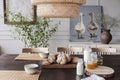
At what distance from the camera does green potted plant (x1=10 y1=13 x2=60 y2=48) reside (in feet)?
12.7

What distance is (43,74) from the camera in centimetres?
193

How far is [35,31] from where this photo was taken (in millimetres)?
3936

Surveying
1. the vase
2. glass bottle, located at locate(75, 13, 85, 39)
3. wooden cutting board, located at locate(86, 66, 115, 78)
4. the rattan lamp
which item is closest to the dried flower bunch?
the vase

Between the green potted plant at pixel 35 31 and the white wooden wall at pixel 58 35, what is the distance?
0.12 metres

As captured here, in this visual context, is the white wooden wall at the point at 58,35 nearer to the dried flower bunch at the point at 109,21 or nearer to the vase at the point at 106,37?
the dried flower bunch at the point at 109,21

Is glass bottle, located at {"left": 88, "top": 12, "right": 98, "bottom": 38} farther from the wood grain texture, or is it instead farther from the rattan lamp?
the rattan lamp

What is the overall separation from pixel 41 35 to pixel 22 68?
1770mm

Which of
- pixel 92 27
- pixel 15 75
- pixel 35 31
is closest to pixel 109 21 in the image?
pixel 92 27

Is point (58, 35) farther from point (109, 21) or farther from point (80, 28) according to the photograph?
point (109, 21)

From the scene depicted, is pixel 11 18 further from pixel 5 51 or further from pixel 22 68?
pixel 22 68

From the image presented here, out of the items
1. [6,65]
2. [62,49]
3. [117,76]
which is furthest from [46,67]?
[62,49]

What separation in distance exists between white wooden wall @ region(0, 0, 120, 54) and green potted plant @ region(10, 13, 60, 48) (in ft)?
0.41

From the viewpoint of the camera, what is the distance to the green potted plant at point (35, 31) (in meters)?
3.88

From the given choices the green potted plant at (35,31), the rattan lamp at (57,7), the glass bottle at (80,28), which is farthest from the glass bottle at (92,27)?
the rattan lamp at (57,7)
